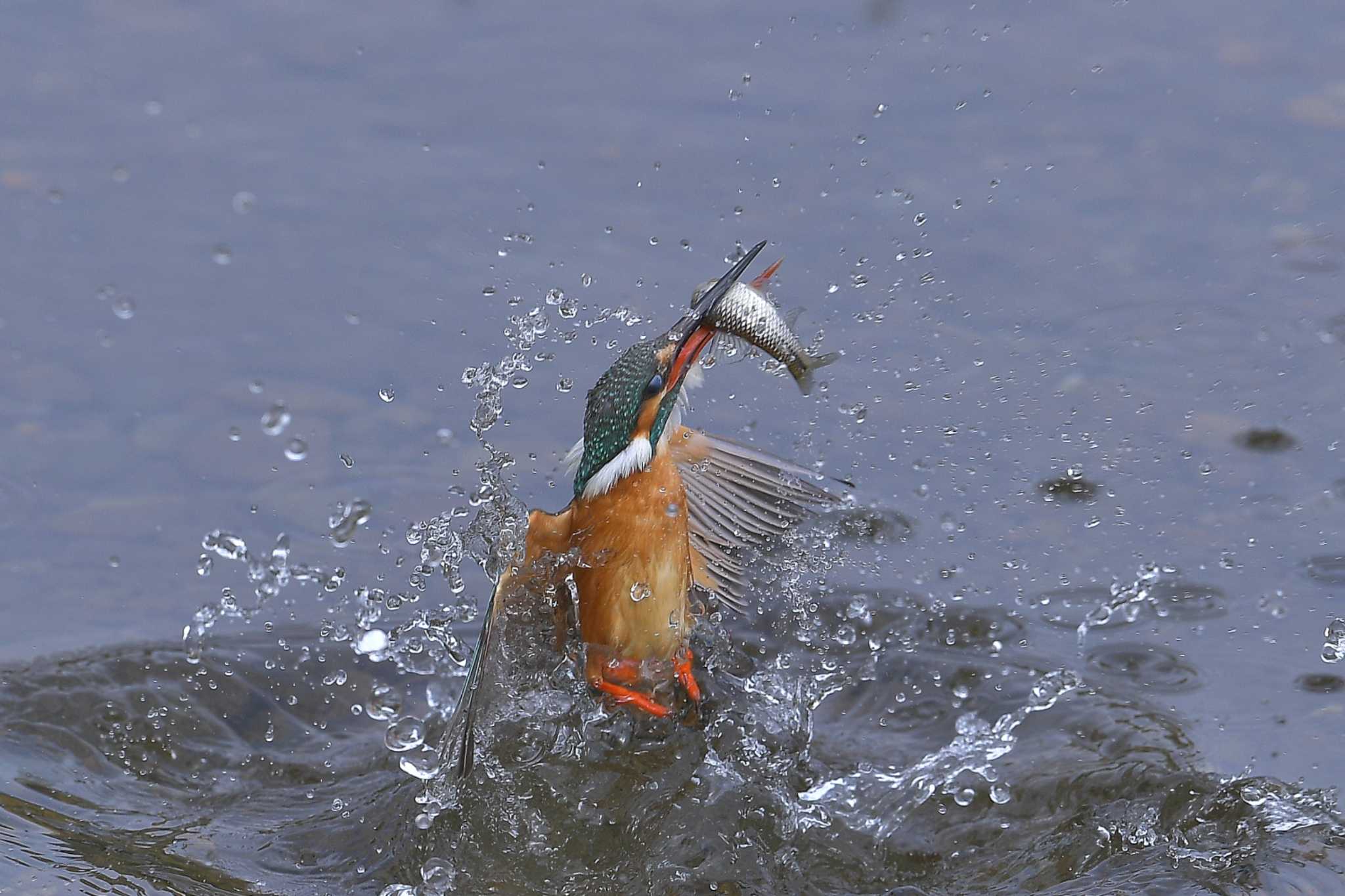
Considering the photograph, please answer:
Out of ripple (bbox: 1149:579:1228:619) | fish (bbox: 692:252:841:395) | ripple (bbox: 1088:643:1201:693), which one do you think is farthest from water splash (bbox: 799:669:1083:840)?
fish (bbox: 692:252:841:395)

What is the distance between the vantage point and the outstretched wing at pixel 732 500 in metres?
4.81

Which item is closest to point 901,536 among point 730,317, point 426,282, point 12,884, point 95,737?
point 730,317

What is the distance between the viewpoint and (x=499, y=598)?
3822mm

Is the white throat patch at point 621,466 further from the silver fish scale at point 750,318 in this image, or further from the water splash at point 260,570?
the water splash at point 260,570

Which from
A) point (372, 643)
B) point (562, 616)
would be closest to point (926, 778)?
point (562, 616)

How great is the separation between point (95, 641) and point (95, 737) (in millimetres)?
528

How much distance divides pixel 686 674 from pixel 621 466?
69cm

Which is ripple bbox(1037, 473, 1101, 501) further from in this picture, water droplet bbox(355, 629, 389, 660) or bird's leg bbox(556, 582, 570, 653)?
water droplet bbox(355, 629, 389, 660)

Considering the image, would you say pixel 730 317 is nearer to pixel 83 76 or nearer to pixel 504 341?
pixel 504 341

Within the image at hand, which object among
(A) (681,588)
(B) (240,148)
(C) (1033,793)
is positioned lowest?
(C) (1033,793)

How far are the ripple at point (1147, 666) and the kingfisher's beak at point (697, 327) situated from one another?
1.57 meters

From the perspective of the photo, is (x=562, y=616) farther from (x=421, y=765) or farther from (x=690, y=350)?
(x=690, y=350)

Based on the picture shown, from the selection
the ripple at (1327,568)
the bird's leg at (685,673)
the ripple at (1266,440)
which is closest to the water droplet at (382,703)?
the bird's leg at (685,673)

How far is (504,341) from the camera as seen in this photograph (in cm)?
572
